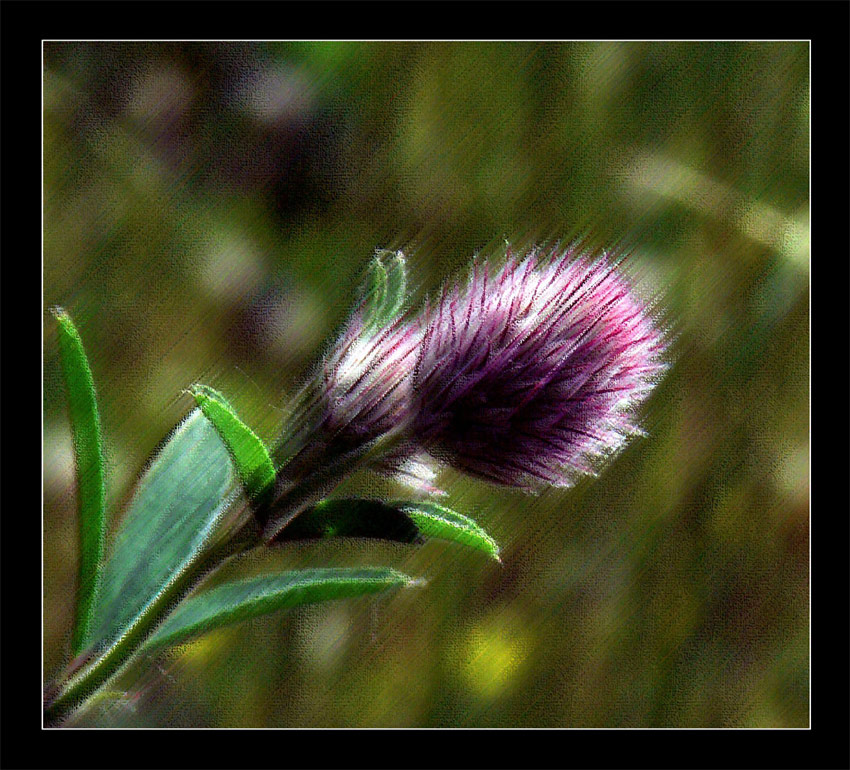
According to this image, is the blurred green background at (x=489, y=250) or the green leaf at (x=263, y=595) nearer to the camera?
the green leaf at (x=263, y=595)

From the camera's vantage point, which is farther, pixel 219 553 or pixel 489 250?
pixel 489 250

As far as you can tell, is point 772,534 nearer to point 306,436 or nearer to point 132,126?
point 306,436

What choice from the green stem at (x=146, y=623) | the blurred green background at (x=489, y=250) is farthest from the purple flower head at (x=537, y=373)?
the blurred green background at (x=489, y=250)

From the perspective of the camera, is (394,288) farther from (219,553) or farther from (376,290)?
(219,553)

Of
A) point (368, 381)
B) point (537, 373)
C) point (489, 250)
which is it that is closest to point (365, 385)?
point (368, 381)

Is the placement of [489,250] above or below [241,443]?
above

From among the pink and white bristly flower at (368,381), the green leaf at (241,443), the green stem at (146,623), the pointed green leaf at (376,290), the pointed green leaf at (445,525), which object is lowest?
the green stem at (146,623)

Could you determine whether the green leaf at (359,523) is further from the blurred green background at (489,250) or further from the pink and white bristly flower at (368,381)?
the blurred green background at (489,250)
